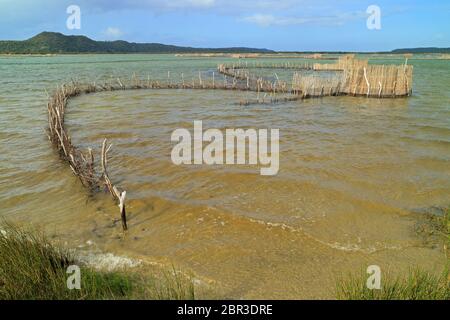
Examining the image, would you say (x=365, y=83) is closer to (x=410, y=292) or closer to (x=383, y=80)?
(x=383, y=80)

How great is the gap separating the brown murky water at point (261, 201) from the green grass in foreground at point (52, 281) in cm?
70

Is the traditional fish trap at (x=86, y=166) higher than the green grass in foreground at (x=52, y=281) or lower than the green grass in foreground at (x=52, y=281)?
higher

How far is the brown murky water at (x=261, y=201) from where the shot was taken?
469 cm

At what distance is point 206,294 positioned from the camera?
13.2 feet

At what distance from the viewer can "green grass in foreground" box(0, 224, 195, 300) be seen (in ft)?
11.3

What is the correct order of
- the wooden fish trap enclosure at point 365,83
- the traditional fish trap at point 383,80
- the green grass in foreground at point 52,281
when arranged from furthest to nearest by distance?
1. the wooden fish trap enclosure at point 365,83
2. the traditional fish trap at point 383,80
3. the green grass in foreground at point 52,281

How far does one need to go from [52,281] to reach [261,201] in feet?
13.2

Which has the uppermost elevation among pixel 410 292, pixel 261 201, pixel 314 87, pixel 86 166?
pixel 314 87

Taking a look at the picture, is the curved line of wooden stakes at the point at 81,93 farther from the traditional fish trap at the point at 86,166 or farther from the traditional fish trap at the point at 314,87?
→ the traditional fish trap at the point at 314,87

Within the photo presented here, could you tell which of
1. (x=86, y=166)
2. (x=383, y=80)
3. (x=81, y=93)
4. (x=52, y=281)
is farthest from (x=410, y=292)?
(x=81, y=93)

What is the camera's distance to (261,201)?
670cm

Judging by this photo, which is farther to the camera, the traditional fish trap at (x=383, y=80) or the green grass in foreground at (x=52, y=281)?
the traditional fish trap at (x=383, y=80)

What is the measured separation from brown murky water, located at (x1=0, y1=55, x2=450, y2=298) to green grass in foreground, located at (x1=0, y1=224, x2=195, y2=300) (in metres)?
0.70

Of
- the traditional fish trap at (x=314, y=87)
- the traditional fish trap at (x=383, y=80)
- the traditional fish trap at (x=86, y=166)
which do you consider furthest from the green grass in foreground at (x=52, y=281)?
the traditional fish trap at (x=383, y=80)
